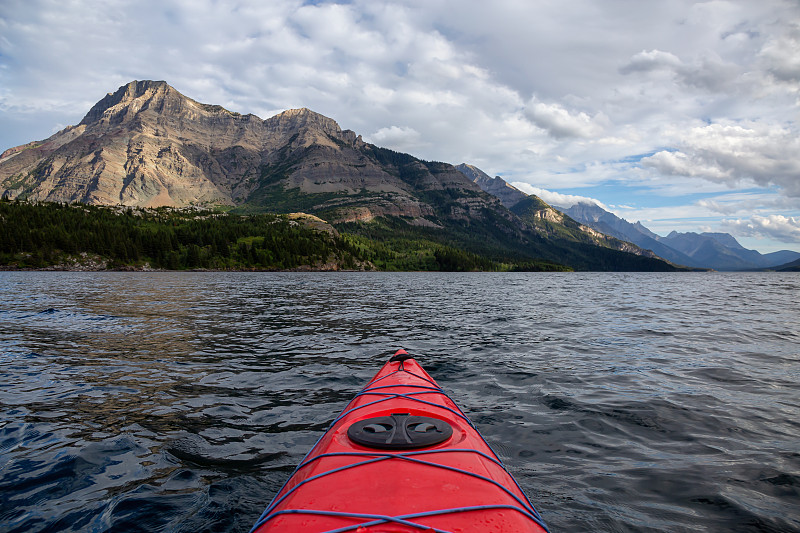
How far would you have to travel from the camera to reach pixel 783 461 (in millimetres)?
7785

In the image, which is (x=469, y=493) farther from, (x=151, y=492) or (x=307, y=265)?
(x=307, y=265)

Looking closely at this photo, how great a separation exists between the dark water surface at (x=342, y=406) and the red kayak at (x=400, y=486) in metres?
1.83

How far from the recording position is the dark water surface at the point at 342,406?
6.34 m

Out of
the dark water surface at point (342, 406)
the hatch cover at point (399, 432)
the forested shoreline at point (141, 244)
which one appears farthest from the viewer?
the forested shoreline at point (141, 244)

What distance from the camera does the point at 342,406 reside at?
36.2 feet

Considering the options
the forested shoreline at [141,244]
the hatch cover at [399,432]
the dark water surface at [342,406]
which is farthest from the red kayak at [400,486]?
the forested shoreline at [141,244]

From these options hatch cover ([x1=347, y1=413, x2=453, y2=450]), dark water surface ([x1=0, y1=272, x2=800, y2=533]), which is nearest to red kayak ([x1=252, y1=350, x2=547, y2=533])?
hatch cover ([x1=347, y1=413, x2=453, y2=450])

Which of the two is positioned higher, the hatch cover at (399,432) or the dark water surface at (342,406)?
the hatch cover at (399,432)

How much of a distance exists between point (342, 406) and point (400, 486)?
6.73 m

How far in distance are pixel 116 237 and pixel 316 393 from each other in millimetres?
155061

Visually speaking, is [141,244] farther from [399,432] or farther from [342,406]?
[399,432]

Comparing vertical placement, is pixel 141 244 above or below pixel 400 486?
above

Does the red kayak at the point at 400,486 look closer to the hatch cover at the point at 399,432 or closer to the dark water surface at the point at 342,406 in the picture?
the hatch cover at the point at 399,432

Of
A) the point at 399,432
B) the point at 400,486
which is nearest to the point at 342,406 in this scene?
the point at 399,432
